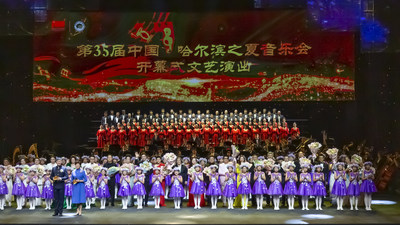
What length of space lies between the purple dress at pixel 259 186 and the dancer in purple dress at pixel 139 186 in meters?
2.82

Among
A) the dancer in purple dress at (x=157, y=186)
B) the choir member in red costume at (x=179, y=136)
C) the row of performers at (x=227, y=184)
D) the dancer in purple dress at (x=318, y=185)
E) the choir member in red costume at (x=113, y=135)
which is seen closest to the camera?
the dancer in purple dress at (x=318, y=185)

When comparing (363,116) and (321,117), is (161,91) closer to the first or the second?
(321,117)

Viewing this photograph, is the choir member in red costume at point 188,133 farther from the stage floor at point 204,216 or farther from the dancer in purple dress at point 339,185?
the dancer in purple dress at point 339,185

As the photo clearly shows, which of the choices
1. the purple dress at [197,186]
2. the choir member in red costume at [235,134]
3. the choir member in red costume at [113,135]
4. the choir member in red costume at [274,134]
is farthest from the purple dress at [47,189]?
the choir member in red costume at [274,134]

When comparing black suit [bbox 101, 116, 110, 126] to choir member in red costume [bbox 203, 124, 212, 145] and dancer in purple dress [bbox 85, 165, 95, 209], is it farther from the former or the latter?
dancer in purple dress [bbox 85, 165, 95, 209]

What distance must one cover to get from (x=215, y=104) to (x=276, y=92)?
2393mm

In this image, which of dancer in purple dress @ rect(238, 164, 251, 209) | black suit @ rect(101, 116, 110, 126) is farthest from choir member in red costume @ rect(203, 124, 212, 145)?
dancer in purple dress @ rect(238, 164, 251, 209)

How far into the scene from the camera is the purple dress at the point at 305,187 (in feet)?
43.4

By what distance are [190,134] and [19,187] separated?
260 inches

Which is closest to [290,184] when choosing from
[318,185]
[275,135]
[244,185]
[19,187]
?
[318,185]

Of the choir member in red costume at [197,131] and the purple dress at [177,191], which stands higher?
the choir member in red costume at [197,131]

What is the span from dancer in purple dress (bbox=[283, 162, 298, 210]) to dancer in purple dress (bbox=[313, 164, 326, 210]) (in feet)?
1.61

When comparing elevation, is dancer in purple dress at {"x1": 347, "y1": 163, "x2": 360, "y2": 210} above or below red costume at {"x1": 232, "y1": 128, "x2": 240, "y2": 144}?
below

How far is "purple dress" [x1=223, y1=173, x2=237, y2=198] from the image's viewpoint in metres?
13.4
